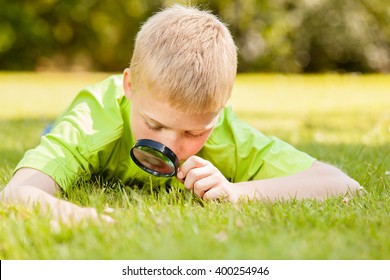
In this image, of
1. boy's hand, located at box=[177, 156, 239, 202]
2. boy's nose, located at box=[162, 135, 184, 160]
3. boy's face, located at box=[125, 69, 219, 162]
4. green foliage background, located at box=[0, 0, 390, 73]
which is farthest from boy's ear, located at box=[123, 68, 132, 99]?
green foliage background, located at box=[0, 0, 390, 73]

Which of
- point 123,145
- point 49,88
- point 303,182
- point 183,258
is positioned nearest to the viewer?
point 183,258

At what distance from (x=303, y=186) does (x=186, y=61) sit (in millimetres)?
843

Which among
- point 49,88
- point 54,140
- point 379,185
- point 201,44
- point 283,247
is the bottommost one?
point 49,88

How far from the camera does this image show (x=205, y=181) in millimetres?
2963

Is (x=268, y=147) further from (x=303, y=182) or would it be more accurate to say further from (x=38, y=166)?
(x=38, y=166)

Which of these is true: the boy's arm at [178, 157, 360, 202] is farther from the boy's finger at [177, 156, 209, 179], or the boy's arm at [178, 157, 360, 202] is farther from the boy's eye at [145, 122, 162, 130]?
the boy's eye at [145, 122, 162, 130]

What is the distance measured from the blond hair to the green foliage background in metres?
17.7

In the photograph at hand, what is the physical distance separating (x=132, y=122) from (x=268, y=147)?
77cm

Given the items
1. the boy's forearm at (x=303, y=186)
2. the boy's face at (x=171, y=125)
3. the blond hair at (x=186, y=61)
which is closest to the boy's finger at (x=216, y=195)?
the boy's forearm at (x=303, y=186)

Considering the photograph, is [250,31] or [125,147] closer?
[125,147]

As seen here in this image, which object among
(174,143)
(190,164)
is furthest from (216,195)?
(174,143)

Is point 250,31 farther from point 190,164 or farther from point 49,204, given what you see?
point 49,204

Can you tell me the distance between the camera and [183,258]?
2.01 m

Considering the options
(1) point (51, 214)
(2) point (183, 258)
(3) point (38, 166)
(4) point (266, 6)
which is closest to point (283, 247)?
(2) point (183, 258)
